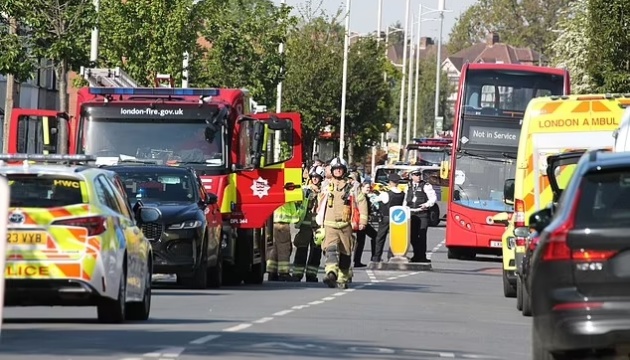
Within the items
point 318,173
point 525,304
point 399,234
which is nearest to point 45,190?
point 525,304

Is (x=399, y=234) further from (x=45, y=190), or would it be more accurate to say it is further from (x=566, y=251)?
(x=566, y=251)

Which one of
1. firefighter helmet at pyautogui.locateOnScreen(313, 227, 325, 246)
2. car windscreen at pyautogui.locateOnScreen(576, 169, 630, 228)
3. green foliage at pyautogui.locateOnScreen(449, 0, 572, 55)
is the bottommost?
firefighter helmet at pyautogui.locateOnScreen(313, 227, 325, 246)

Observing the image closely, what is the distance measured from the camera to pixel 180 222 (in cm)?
2436

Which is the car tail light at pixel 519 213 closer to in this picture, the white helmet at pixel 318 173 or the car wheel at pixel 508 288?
the car wheel at pixel 508 288

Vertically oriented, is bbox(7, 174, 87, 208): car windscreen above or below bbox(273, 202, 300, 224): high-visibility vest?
above

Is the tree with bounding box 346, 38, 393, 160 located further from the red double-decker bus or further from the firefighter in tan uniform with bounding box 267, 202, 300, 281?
the firefighter in tan uniform with bounding box 267, 202, 300, 281

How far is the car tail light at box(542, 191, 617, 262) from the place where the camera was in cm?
1159

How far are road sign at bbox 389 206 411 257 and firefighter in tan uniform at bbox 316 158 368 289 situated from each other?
9002mm

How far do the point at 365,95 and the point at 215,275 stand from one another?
61.8 metres

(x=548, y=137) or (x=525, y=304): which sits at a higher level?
(x=548, y=137)

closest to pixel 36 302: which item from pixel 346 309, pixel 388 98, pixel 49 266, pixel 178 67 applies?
pixel 49 266

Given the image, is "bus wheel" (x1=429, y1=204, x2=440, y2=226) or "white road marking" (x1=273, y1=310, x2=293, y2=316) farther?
"bus wheel" (x1=429, y1=204, x2=440, y2=226)

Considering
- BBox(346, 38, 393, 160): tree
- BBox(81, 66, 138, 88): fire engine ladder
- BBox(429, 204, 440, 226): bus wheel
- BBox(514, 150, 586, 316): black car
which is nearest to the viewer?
BBox(514, 150, 586, 316): black car

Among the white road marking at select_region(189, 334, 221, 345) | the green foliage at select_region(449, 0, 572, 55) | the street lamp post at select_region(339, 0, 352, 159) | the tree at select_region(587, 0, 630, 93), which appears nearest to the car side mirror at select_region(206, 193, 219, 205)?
the white road marking at select_region(189, 334, 221, 345)
